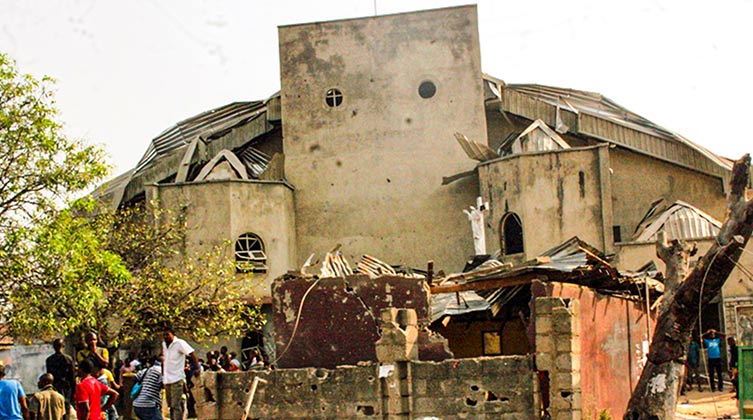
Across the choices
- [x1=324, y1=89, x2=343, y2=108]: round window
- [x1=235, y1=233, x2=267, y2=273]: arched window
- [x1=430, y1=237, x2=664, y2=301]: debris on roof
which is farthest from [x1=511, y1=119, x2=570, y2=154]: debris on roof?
[x1=430, y1=237, x2=664, y2=301]: debris on roof

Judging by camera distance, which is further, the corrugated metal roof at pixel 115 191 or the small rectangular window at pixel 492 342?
the corrugated metal roof at pixel 115 191

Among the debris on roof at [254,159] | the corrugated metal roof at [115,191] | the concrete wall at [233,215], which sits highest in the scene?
the debris on roof at [254,159]

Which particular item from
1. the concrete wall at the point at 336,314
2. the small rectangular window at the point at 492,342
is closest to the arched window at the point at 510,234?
Answer: the small rectangular window at the point at 492,342

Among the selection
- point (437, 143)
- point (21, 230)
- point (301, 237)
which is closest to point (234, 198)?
point (301, 237)

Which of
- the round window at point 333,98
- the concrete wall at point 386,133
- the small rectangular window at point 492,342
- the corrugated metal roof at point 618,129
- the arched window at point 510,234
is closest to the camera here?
the small rectangular window at point 492,342

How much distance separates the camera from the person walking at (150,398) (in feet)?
56.8

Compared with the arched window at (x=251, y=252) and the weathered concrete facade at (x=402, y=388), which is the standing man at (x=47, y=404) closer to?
the weathered concrete facade at (x=402, y=388)

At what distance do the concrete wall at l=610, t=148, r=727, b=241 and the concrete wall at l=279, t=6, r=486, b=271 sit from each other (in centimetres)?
448

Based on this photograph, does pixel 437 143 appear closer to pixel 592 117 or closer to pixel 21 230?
pixel 592 117

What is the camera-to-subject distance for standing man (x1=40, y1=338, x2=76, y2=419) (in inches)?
754

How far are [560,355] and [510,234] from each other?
18.6 m

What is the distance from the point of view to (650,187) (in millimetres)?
38188

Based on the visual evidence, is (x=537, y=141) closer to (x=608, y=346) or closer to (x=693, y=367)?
(x=693, y=367)

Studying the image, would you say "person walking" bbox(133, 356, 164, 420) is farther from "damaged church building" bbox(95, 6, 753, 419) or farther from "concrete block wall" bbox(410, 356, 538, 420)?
"damaged church building" bbox(95, 6, 753, 419)
